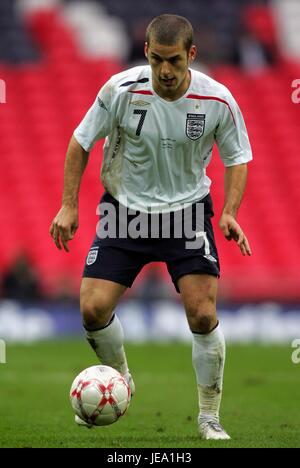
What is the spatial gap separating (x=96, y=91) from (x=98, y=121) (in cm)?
1783

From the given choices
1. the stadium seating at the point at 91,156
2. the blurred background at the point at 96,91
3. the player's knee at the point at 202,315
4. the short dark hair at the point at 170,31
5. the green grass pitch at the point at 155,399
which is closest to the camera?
the short dark hair at the point at 170,31

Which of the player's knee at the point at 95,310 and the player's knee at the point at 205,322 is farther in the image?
the player's knee at the point at 95,310

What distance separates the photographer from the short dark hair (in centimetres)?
700

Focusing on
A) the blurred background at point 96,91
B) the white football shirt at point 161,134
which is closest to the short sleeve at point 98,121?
the white football shirt at point 161,134

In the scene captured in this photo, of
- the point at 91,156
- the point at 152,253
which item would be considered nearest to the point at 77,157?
the point at 152,253

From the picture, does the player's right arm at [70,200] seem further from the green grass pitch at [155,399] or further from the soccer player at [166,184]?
the green grass pitch at [155,399]

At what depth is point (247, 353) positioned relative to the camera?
1539 centimetres

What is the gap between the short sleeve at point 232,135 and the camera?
7.44 meters

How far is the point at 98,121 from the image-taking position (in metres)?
7.42

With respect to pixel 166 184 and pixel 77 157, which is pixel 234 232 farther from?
pixel 77 157

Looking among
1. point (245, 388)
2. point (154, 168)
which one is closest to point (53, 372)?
Result: point (245, 388)

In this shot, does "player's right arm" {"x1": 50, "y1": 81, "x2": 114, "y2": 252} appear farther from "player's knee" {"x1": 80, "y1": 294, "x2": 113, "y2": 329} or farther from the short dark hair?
the short dark hair

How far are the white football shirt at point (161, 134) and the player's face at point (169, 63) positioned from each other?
180 millimetres

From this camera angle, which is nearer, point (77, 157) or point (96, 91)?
point (77, 157)
